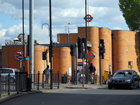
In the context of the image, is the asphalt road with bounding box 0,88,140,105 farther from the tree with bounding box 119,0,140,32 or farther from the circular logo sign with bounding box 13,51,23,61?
the tree with bounding box 119,0,140,32

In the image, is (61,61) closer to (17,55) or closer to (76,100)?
(17,55)

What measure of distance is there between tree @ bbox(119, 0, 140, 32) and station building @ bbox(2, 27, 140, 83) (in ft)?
11.8

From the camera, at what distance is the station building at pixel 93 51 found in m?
39.5

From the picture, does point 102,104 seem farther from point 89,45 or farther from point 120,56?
point 120,56

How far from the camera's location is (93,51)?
50312mm

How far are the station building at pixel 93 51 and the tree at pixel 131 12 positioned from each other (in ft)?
11.8

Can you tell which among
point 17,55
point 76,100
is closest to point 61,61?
point 17,55

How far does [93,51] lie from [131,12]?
59.9 feet

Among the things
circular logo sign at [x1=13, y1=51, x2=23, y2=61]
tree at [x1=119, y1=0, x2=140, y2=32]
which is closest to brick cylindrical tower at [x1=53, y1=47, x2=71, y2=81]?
circular logo sign at [x1=13, y1=51, x2=23, y2=61]

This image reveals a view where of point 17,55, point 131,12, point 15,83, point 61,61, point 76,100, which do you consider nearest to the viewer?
point 76,100

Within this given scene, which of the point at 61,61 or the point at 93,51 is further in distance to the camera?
the point at 93,51

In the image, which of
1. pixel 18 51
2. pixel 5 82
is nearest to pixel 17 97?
pixel 5 82

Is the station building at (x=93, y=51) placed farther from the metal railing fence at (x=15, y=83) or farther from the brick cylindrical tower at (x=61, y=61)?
the metal railing fence at (x=15, y=83)

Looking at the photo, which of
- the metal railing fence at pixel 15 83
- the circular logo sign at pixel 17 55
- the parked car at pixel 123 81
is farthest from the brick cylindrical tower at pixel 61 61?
the metal railing fence at pixel 15 83
